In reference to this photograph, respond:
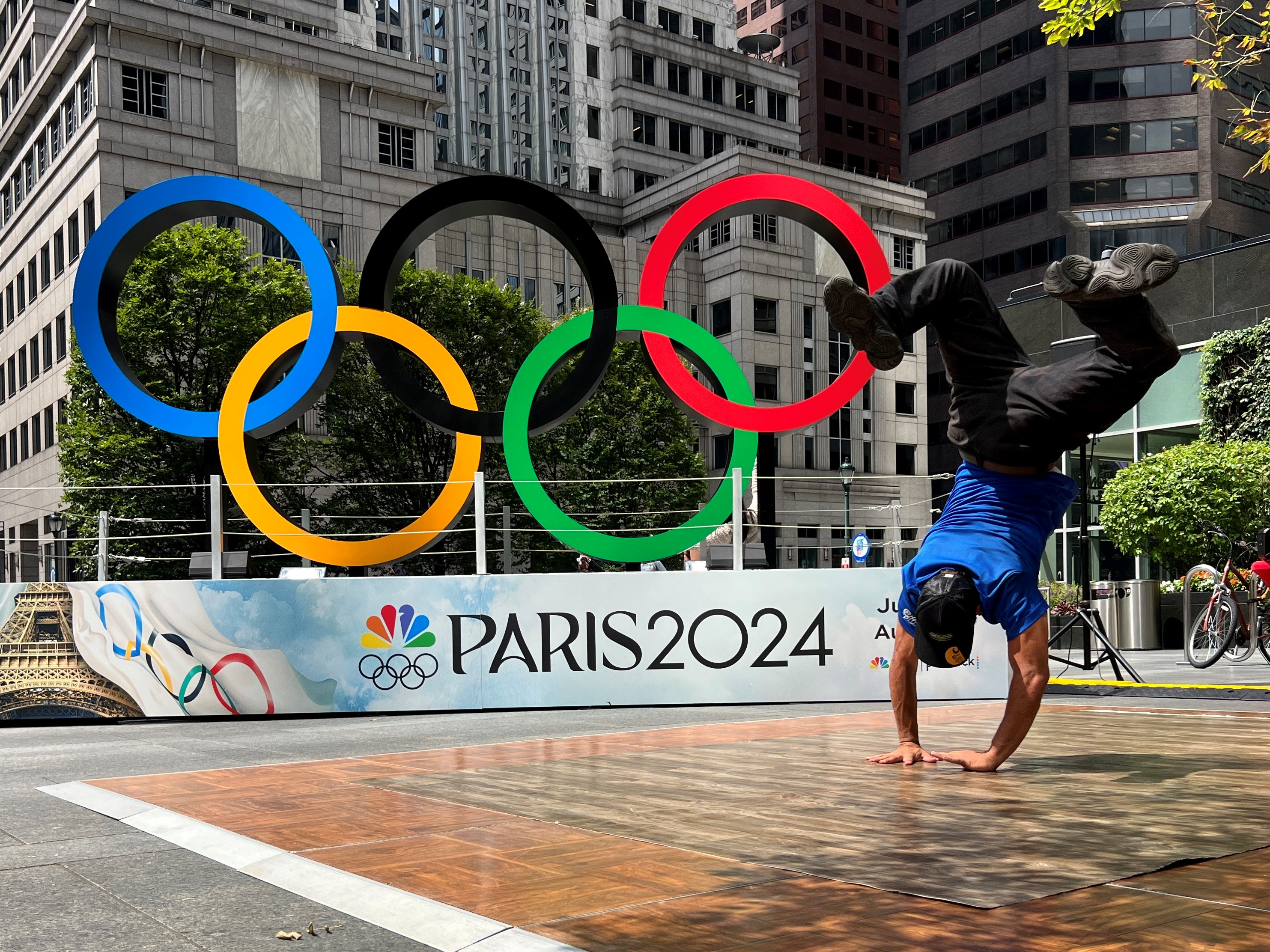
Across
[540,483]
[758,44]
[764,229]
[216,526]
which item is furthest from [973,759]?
[758,44]

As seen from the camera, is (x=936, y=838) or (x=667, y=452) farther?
(x=667, y=452)

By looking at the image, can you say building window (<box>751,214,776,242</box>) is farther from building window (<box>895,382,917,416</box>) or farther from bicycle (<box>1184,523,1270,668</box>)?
bicycle (<box>1184,523,1270,668</box>)

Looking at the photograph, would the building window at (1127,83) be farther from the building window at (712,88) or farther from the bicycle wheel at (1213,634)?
the bicycle wheel at (1213,634)

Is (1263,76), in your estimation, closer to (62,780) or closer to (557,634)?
(557,634)

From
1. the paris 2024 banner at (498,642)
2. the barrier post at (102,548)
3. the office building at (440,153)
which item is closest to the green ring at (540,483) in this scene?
the paris 2024 banner at (498,642)

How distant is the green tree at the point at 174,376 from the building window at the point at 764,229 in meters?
28.9

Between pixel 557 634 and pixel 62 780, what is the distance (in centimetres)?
631

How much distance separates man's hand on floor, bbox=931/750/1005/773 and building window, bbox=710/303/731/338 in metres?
53.9

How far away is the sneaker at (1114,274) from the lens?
6.30m

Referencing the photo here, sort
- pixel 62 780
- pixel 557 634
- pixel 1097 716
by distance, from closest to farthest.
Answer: pixel 62 780
pixel 1097 716
pixel 557 634

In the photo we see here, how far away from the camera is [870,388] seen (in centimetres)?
6575

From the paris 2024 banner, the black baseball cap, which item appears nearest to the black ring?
the paris 2024 banner

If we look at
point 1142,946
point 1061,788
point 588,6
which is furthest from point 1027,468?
point 588,6

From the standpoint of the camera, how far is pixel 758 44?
271 feet
